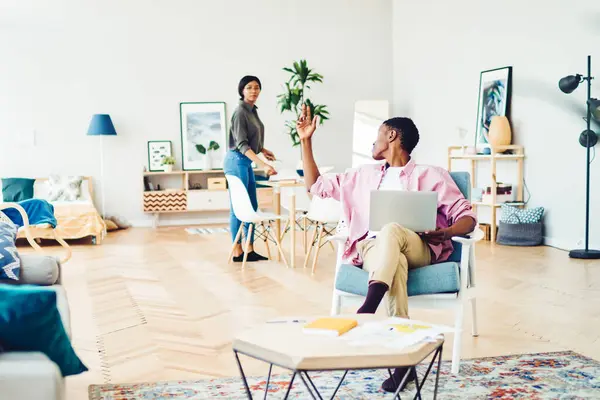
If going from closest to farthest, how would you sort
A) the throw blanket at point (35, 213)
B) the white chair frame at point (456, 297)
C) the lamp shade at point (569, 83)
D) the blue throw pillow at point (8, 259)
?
1. the blue throw pillow at point (8, 259)
2. the white chair frame at point (456, 297)
3. the throw blanket at point (35, 213)
4. the lamp shade at point (569, 83)

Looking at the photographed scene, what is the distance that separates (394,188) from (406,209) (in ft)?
0.99

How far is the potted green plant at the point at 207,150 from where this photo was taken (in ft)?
33.3

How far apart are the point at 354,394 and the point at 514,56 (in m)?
5.93

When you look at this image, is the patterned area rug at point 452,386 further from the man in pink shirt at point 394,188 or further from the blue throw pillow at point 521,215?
the blue throw pillow at point 521,215

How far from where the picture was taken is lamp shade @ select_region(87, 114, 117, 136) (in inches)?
375

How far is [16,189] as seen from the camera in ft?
30.2

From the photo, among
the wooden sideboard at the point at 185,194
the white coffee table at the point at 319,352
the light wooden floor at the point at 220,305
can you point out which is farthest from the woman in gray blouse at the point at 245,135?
the white coffee table at the point at 319,352

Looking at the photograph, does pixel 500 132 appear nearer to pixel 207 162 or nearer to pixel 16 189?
→ pixel 207 162

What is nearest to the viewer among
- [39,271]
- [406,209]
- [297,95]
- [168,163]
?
[39,271]

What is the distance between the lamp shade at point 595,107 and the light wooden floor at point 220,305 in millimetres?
1294

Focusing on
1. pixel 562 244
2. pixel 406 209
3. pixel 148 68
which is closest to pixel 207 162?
pixel 148 68

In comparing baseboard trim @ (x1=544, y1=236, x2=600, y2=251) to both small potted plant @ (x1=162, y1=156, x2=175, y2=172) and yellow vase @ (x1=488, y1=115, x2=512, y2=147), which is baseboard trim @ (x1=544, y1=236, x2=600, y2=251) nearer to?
yellow vase @ (x1=488, y1=115, x2=512, y2=147)

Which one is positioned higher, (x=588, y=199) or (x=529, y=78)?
(x=529, y=78)

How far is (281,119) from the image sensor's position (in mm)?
10617
